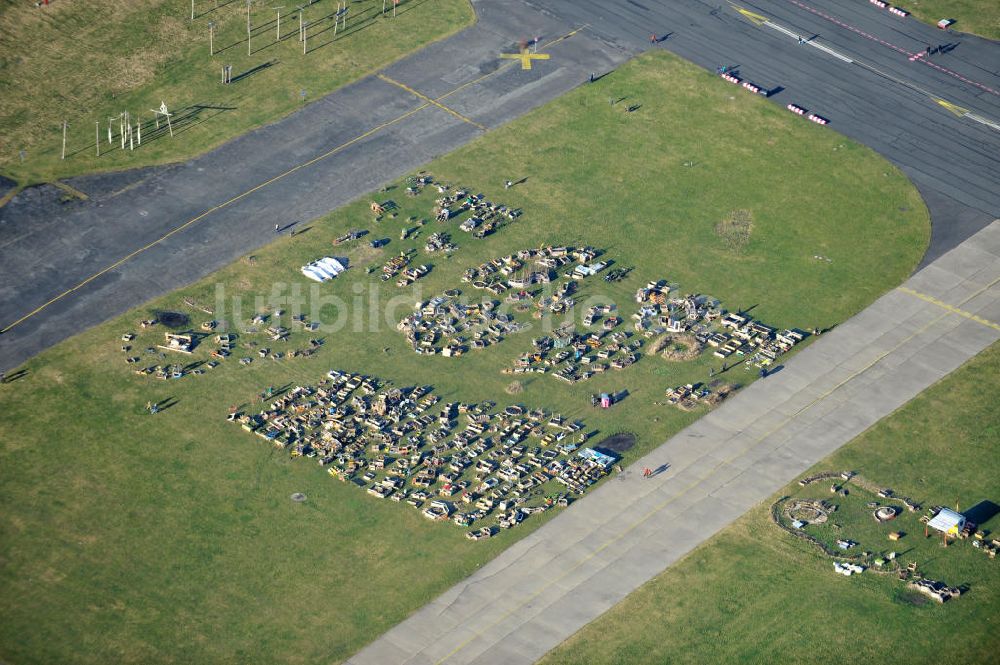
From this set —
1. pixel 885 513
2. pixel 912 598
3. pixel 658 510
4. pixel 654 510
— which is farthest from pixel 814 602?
pixel 654 510

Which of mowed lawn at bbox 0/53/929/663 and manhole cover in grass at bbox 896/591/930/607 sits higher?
manhole cover in grass at bbox 896/591/930/607

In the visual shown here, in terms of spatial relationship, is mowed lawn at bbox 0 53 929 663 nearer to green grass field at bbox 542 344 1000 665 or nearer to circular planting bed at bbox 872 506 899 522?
green grass field at bbox 542 344 1000 665

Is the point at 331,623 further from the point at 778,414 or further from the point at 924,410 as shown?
the point at 924,410

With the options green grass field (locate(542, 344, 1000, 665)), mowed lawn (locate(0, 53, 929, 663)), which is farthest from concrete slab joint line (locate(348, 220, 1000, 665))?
mowed lawn (locate(0, 53, 929, 663))

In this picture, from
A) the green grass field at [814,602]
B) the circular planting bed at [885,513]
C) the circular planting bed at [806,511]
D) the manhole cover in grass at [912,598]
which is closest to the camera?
the green grass field at [814,602]

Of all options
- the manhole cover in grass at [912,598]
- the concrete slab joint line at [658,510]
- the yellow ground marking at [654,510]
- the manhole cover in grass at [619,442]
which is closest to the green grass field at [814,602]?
the manhole cover in grass at [912,598]

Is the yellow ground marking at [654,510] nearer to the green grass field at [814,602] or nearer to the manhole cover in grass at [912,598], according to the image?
the green grass field at [814,602]

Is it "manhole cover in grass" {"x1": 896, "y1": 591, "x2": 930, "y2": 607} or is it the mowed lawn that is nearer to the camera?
the mowed lawn
